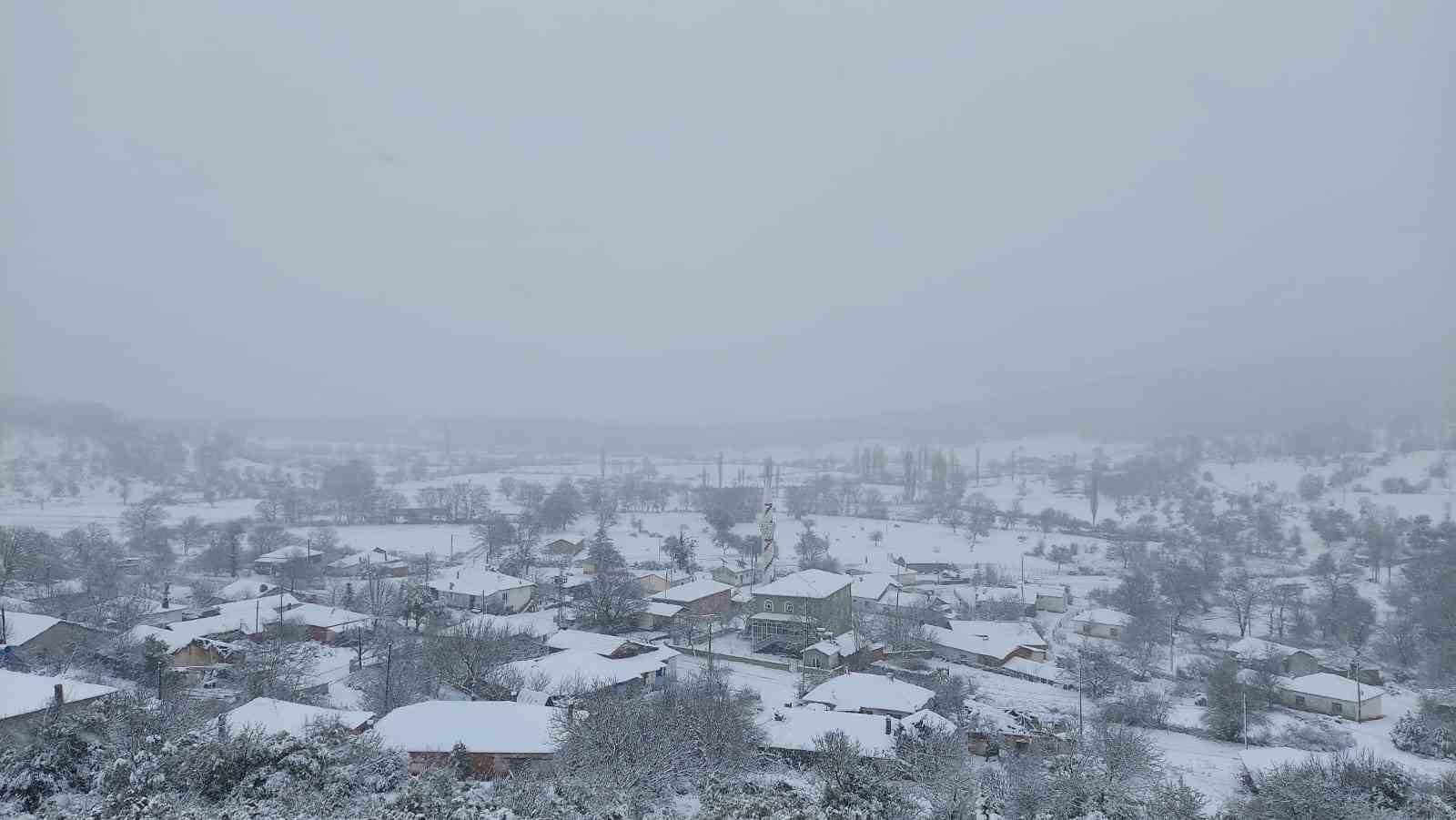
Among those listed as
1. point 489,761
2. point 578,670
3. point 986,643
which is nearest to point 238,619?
point 578,670

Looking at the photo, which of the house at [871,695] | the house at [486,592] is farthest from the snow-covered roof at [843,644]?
the house at [486,592]

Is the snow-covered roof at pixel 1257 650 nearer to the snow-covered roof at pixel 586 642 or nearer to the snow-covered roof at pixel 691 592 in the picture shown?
the snow-covered roof at pixel 691 592

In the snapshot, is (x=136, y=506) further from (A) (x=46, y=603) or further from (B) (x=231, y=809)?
(B) (x=231, y=809)

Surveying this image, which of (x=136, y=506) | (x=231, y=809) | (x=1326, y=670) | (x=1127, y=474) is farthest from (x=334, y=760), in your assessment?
(x=1127, y=474)

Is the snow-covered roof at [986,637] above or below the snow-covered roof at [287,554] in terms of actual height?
below

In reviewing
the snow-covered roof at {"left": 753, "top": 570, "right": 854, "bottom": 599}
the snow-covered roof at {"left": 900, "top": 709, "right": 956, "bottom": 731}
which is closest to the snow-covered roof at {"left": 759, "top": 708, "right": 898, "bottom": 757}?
the snow-covered roof at {"left": 900, "top": 709, "right": 956, "bottom": 731}

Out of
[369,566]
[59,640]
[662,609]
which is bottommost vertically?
[662,609]

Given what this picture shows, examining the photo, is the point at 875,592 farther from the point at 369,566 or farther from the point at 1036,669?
the point at 369,566
